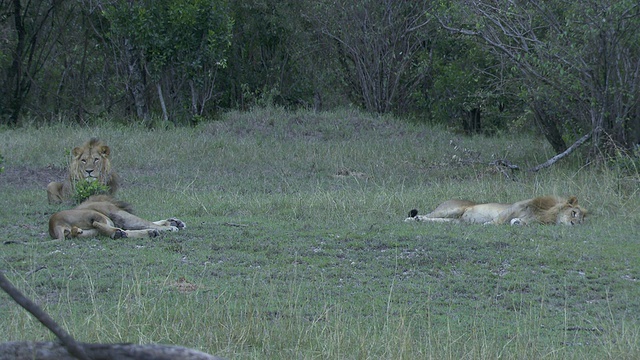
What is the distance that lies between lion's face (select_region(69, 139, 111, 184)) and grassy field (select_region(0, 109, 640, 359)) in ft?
1.82

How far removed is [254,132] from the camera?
18328mm

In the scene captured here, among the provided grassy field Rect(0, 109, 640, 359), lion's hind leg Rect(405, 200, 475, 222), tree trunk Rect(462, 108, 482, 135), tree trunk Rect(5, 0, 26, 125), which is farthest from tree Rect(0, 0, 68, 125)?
lion's hind leg Rect(405, 200, 475, 222)

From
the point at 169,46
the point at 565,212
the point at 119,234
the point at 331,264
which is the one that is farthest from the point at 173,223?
the point at 169,46

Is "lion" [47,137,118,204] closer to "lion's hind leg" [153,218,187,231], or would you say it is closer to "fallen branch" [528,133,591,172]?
"lion's hind leg" [153,218,187,231]

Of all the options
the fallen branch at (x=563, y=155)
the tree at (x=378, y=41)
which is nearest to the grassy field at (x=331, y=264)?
the fallen branch at (x=563, y=155)

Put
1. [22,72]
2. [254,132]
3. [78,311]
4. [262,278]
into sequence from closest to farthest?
[78,311], [262,278], [254,132], [22,72]

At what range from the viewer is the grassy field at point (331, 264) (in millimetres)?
5457

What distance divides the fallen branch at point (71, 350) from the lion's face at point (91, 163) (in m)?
9.28

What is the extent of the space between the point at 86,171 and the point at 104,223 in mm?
2547

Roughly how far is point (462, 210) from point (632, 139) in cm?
491

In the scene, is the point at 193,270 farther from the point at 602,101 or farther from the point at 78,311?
the point at 602,101

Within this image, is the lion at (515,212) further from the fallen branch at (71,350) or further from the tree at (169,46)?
the tree at (169,46)

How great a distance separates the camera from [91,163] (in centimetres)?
1142

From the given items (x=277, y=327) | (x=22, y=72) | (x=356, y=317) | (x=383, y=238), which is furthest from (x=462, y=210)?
(x=22, y=72)
